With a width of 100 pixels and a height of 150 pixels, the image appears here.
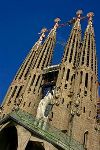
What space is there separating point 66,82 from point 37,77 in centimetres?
562

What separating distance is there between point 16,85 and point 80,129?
45.6 feet

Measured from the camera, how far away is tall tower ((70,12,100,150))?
35.0 m

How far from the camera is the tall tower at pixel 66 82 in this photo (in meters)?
36.6

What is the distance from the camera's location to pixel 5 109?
42938mm

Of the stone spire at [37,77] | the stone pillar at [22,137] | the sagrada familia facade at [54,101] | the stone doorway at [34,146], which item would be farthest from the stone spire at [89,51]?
the stone pillar at [22,137]

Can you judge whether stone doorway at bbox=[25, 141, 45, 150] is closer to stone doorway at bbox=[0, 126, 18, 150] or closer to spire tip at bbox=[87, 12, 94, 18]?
stone doorway at bbox=[0, 126, 18, 150]

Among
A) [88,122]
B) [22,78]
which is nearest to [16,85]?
[22,78]

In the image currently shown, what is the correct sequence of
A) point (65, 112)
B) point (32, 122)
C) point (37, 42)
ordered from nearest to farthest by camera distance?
1. point (32, 122)
2. point (65, 112)
3. point (37, 42)

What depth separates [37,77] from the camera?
4550 centimetres

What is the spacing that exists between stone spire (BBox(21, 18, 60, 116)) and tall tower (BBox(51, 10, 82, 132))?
3446 mm

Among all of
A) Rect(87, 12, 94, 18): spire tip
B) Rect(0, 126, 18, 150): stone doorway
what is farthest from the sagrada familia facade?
Rect(87, 12, 94, 18): spire tip

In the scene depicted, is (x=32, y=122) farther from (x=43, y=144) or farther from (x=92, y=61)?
(x=92, y=61)

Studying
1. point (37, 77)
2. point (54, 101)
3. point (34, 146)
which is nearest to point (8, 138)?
point (34, 146)

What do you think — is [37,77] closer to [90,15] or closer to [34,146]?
[34,146]
